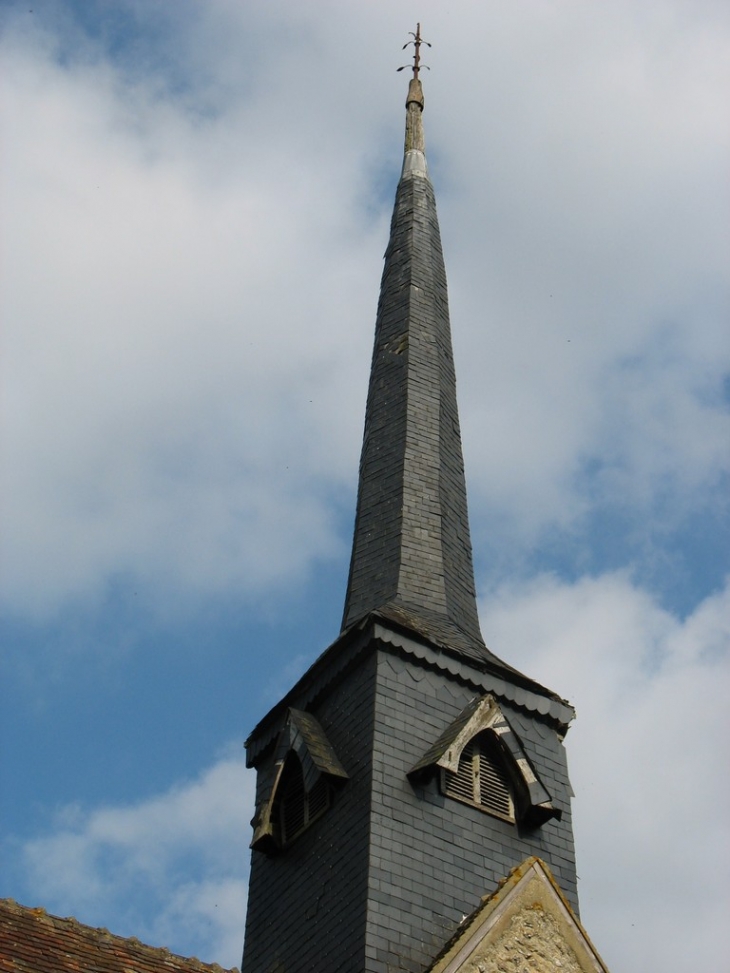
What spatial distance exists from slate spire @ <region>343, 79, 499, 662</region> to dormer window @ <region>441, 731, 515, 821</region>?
3.24 ft

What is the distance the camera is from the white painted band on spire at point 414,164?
72.8ft

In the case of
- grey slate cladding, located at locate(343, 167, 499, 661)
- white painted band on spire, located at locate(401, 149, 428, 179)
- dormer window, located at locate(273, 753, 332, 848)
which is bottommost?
dormer window, located at locate(273, 753, 332, 848)

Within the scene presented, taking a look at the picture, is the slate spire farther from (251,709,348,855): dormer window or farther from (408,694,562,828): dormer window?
(251,709,348,855): dormer window

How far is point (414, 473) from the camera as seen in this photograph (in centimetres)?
1739

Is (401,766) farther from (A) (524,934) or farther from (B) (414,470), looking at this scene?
(B) (414,470)

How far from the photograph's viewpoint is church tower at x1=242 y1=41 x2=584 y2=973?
44.2 ft

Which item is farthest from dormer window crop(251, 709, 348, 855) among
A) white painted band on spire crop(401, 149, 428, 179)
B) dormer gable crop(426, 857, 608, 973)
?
white painted band on spire crop(401, 149, 428, 179)

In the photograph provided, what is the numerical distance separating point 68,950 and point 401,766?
338 centimetres

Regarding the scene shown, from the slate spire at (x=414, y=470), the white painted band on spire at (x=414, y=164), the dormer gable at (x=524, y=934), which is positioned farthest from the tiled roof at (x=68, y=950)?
the white painted band on spire at (x=414, y=164)

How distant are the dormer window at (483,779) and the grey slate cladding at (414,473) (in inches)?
40.2

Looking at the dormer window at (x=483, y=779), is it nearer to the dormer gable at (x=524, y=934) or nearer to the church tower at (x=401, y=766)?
the church tower at (x=401, y=766)

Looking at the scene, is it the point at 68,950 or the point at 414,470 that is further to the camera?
the point at 414,470

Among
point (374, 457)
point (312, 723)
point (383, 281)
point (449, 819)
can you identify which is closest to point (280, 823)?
point (312, 723)

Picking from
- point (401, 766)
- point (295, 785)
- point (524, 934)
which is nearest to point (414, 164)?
point (295, 785)
